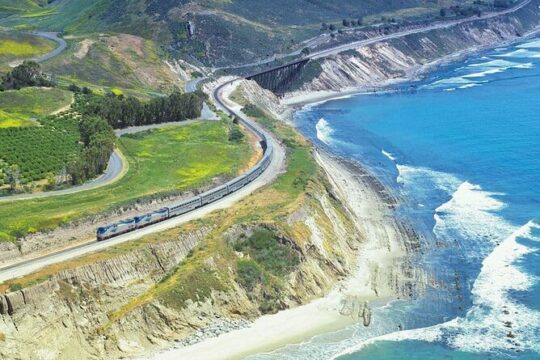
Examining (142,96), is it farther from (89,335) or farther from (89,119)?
(89,335)

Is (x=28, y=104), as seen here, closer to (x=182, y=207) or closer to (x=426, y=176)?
(x=182, y=207)

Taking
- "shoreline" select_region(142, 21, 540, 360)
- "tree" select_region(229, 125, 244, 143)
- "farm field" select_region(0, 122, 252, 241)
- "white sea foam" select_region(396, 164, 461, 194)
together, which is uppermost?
"white sea foam" select_region(396, 164, 461, 194)

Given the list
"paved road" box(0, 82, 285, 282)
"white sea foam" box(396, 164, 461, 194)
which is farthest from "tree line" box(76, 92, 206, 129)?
"white sea foam" box(396, 164, 461, 194)

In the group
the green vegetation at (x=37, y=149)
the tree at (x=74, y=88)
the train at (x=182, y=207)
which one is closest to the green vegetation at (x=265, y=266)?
the train at (x=182, y=207)

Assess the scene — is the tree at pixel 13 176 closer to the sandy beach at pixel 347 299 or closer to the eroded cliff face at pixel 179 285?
the eroded cliff face at pixel 179 285

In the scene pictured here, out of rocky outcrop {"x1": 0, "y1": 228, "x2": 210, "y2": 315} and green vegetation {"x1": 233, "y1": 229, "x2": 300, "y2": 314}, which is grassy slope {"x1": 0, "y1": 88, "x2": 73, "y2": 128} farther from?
green vegetation {"x1": 233, "y1": 229, "x2": 300, "y2": 314}

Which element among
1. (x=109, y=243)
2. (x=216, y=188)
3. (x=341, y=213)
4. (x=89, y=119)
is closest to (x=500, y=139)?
(x=341, y=213)

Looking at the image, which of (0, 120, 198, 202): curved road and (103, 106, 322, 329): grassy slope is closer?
(103, 106, 322, 329): grassy slope
